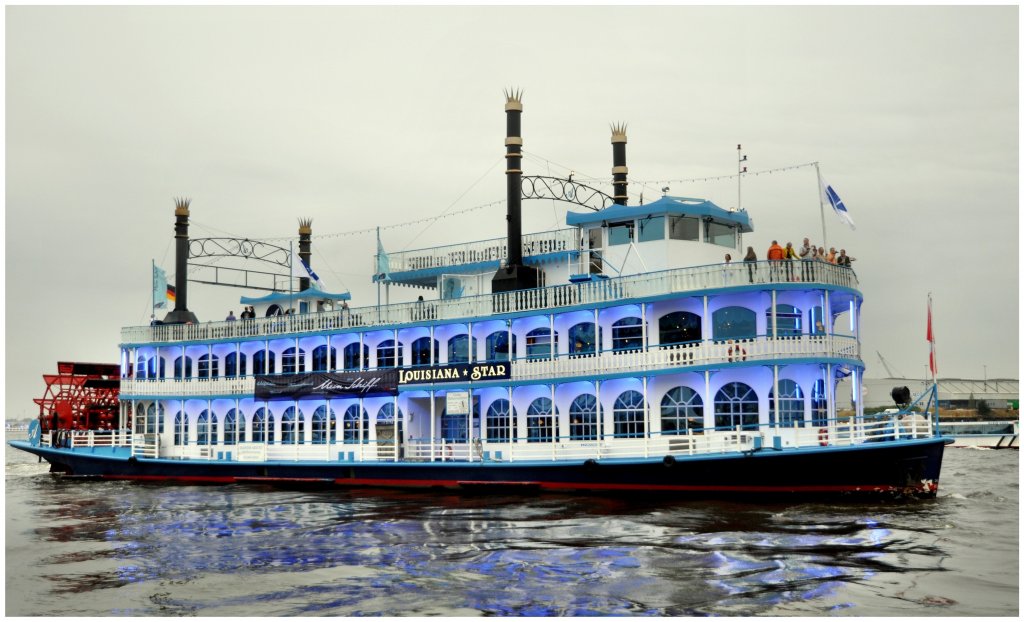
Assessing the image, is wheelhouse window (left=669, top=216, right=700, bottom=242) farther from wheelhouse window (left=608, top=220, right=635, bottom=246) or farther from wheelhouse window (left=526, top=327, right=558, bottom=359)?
wheelhouse window (left=526, top=327, right=558, bottom=359)

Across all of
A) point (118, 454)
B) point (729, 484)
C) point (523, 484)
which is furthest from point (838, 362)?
point (118, 454)

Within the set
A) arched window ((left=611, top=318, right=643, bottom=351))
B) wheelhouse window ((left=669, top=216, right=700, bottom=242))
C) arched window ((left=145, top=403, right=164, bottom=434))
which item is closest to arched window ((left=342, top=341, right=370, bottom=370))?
arched window ((left=145, top=403, right=164, bottom=434))

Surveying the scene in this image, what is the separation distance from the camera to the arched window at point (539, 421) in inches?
1151

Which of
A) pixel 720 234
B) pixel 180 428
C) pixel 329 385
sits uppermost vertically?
pixel 720 234

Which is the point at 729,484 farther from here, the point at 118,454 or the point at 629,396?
the point at 118,454

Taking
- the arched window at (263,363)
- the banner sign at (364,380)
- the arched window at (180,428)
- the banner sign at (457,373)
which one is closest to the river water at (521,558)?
the banner sign at (457,373)

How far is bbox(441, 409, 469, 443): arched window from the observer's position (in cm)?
3123

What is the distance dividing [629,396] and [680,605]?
1405 centimetres

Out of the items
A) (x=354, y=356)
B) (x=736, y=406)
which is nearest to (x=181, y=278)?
(x=354, y=356)

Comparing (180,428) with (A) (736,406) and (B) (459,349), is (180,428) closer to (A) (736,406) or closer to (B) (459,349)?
(B) (459,349)

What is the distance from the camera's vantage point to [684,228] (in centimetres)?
2938

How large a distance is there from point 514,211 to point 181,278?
1477 cm

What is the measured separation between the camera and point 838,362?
25.5 m

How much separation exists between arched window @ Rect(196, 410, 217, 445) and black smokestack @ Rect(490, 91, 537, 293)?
11.4 meters
